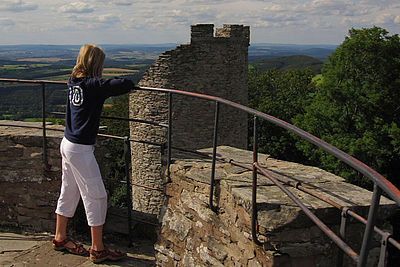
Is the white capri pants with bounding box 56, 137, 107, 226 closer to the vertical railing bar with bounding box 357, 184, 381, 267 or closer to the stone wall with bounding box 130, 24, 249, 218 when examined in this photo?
the vertical railing bar with bounding box 357, 184, 381, 267

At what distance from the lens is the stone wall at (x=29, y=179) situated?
185 inches

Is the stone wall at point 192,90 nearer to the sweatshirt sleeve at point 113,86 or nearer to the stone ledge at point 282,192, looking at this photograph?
the stone ledge at point 282,192

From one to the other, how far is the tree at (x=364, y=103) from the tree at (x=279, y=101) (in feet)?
13.8

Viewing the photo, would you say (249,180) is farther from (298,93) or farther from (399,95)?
(298,93)

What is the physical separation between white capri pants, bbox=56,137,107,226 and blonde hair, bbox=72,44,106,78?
63cm

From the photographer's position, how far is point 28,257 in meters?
4.02

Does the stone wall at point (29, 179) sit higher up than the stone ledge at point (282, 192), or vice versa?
the stone ledge at point (282, 192)

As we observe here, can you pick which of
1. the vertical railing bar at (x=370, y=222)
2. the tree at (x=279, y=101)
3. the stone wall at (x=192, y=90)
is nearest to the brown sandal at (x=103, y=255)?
the vertical railing bar at (x=370, y=222)

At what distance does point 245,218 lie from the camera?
2.91 metres

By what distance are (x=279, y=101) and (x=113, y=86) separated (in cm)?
2297

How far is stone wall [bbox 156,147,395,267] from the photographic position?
2.65 m

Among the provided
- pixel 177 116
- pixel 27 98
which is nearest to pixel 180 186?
pixel 177 116

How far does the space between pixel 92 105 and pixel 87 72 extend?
287 mm

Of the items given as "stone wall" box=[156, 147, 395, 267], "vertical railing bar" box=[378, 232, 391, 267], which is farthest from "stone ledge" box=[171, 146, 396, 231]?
"vertical railing bar" box=[378, 232, 391, 267]
